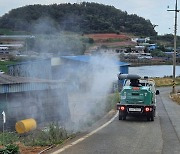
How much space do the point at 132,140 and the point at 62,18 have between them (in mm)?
5810

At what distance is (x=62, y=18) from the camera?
16109mm

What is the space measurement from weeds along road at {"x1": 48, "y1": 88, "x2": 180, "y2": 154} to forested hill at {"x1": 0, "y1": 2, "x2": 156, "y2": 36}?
4.47 metres

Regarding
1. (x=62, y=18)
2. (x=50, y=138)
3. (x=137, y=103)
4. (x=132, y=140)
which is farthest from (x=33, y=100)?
(x=132, y=140)

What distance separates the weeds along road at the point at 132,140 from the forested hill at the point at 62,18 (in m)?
4.47

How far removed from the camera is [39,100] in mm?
20391

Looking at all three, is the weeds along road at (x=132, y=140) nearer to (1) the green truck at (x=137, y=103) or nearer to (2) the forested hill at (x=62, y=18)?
(1) the green truck at (x=137, y=103)

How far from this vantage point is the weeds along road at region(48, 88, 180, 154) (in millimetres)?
11656

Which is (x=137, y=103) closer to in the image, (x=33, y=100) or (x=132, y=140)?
(x=33, y=100)

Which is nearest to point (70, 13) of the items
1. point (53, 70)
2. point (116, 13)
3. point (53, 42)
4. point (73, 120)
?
point (53, 42)

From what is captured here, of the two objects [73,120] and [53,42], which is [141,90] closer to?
[73,120]

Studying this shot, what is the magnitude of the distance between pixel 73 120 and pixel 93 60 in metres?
5.71

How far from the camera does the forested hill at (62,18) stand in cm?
1420

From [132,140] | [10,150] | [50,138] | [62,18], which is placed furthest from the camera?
[62,18]

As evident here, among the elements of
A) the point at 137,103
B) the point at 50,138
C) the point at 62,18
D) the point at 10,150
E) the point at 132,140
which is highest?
the point at 62,18
